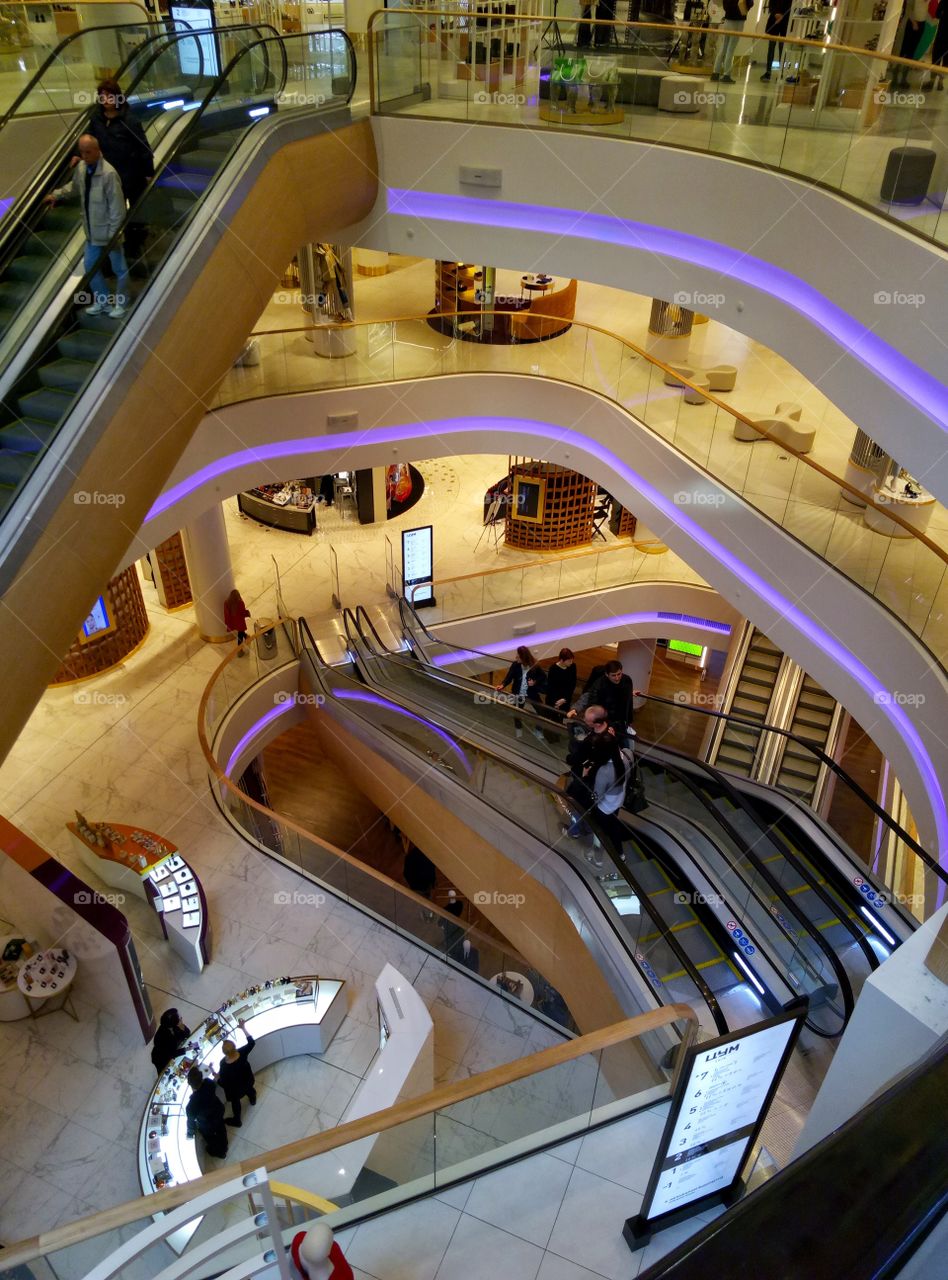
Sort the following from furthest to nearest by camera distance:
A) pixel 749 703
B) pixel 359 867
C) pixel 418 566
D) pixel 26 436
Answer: pixel 418 566, pixel 749 703, pixel 359 867, pixel 26 436

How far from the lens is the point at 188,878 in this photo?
332 inches

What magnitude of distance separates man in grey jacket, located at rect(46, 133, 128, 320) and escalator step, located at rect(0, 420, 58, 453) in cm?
110

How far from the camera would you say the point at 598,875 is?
7.77 m

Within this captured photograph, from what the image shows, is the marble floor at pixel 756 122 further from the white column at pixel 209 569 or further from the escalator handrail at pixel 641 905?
the white column at pixel 209 569

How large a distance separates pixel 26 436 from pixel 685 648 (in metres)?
16.1

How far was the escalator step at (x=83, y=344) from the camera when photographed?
21.4 ft

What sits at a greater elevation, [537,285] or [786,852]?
[537,285]

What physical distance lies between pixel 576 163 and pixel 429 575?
7.39 metres

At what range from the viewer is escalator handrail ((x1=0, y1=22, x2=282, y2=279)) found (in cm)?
692

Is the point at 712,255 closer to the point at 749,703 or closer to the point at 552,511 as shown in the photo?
the point at 749,703

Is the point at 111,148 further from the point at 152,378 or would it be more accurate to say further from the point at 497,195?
the point at 497,195

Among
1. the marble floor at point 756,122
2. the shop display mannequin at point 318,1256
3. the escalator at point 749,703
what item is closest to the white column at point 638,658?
the escalator at point 749,703

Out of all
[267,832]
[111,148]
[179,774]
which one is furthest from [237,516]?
[111,148]

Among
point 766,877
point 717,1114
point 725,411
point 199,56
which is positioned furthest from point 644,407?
point 717,1114
